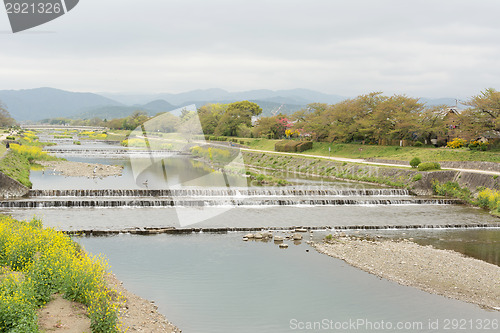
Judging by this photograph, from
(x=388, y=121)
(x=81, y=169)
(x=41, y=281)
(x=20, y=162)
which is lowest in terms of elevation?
(x=81, y=169)

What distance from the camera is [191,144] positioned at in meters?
90.4

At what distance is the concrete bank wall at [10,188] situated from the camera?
117 feet

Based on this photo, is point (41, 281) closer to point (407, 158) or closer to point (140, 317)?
point (140, 317)

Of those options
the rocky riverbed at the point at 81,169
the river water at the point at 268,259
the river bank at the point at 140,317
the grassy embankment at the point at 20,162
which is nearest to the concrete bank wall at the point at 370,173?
the river water at the point at 268,259

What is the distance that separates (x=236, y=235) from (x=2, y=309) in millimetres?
16403

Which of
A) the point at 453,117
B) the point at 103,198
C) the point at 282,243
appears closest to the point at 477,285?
the point at 282,243

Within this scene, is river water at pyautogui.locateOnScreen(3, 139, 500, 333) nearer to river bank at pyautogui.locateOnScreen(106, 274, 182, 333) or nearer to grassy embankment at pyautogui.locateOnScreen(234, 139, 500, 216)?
river bank at pyautogui.locateOnScreen(106, 274, 182, 333)

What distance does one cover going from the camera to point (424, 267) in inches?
817

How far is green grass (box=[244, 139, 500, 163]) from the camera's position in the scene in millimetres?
48188

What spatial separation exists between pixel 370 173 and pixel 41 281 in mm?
41235

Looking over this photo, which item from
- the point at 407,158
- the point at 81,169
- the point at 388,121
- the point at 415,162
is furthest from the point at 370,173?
the point at 81,169

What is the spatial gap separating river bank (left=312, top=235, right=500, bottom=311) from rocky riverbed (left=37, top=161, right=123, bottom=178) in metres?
33.2

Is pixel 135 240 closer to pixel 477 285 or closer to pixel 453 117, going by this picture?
pixel 477 285

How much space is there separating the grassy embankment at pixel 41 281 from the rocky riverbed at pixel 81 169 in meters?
34.2
